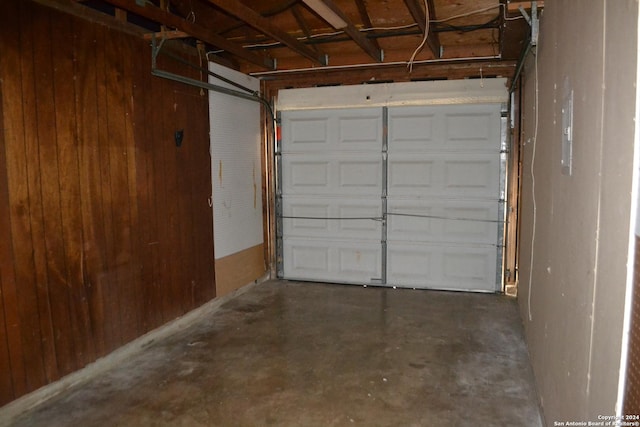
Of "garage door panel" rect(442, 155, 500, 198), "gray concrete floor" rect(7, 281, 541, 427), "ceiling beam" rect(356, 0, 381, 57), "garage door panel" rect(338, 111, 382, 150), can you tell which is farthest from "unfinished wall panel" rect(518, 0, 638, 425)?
"garage door panel" rect(338, 111, 382, 150)

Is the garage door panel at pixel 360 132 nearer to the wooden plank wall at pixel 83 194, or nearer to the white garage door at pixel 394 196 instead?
the white garage door at pixel 394 196

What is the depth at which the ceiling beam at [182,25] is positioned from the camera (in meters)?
2.82

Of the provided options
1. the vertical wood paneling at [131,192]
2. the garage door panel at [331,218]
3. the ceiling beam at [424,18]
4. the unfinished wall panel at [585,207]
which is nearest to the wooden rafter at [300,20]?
the ceiling beam at [424,18]

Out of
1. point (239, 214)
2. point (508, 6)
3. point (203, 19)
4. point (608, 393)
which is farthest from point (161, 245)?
point (608, 393)

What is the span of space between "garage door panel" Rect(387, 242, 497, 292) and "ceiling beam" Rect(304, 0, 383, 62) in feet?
6.61

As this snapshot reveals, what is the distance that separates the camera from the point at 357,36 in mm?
3619

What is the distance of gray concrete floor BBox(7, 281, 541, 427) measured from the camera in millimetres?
2467

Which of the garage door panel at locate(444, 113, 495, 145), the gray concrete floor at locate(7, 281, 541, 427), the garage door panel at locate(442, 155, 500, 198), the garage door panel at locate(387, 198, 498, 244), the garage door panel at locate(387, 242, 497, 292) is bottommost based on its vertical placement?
the gray concrete floor at locate(7, 281, 541, 427)

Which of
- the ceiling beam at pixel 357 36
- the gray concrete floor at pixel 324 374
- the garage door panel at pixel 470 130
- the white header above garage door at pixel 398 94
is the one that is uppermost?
the ceiling beam at pixel 357 36

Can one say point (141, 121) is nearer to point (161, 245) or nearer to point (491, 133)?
point (161, 245)

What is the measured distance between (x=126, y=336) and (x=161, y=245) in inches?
29.0

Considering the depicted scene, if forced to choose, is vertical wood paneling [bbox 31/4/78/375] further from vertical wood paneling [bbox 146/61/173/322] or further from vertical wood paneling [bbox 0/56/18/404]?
vertical wood paneling [bbox 146/61/173/322]

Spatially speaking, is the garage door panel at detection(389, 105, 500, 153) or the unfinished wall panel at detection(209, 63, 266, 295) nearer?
the unfinished wall panel at detection(209, 63, 266, 295)

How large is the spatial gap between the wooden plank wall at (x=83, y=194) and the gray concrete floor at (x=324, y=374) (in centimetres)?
31
